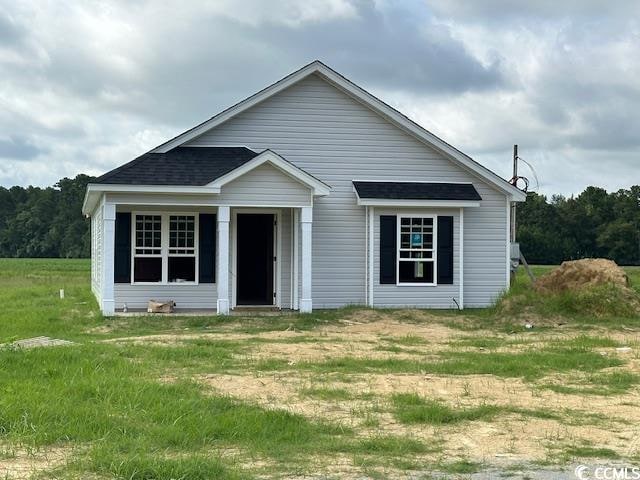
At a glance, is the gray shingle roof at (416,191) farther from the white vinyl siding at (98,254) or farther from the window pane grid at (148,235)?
the white vinyl siding at (98,254)

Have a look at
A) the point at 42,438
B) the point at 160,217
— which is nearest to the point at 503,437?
the point at 42,438

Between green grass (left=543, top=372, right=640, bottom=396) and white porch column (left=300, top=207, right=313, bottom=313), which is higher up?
white porch column (left=300, top=207, right=313, bottom=313)

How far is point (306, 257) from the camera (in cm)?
1734

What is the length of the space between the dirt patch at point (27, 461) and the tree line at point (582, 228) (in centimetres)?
6828

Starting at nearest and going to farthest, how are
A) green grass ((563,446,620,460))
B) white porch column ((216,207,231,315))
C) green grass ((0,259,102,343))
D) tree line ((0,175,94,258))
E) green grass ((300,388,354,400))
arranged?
1. green grass ((563,446,620,460))
2. green grass ((300,388,354,400))
3. green grass ((0,259,102,343))
4. white porch column ((216,207,231,315))
5. tree line ((0,175,94,258))

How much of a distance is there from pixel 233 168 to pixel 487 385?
9333 mm

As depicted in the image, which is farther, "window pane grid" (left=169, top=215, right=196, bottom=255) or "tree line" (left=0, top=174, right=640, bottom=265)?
"tree line" (left=0, top=174, right=640, bottom=265)

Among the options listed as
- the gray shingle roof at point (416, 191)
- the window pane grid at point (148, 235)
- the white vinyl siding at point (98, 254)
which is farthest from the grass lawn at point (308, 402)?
the white vinyl siding at point (98, 254)

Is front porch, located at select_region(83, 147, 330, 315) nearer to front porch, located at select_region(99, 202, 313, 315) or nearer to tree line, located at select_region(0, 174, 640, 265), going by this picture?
front porch, located at select_region(99, 202, 313, 315)

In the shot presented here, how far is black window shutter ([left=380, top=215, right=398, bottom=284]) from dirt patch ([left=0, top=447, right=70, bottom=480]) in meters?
13.0

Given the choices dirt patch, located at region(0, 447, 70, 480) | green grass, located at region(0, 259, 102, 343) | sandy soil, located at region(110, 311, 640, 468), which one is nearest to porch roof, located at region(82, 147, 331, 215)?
green grass, located at region(0, 259, 102, 343)

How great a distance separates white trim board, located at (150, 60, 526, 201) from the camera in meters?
18.2

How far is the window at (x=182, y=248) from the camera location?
58.9 ft

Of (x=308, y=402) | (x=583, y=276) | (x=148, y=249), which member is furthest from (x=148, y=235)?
(x=308, y=402)
